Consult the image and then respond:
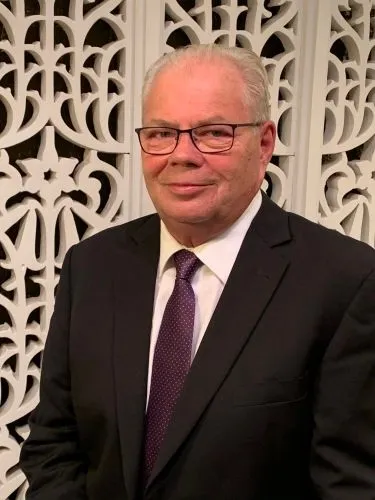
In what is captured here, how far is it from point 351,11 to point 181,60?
802mm

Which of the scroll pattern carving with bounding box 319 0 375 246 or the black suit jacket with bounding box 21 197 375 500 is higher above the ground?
the scroll pattern carving with bounding box 319 0 375 246

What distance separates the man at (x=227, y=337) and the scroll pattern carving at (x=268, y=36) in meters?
0.44

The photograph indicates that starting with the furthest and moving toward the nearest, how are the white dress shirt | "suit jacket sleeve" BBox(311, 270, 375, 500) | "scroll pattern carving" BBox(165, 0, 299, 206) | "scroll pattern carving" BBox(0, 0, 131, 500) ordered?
"scroll pattern carving" BBox(165, 0, 299, 206) < "scroll pattern carving" BBox(0, 0, 131, 500) < the white dress shirt < "suit jacket sleeve" BBox(311, 270, 375, 500)

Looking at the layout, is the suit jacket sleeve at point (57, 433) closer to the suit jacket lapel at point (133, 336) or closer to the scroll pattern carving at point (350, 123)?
the suit jacket lapel at point (133, 336)

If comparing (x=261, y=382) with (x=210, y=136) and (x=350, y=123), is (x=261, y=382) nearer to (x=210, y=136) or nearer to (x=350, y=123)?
(x=210, y=136)

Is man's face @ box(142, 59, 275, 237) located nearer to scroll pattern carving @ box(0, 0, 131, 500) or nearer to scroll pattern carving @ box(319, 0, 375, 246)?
scroll pattern carving @ box(0, 0, 131, 500)

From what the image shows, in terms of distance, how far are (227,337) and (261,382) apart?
0.09 meters

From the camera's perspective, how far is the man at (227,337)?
3.56 feet

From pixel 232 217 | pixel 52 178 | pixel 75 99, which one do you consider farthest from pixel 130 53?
pixel 232 217

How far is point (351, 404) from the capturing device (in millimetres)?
1078

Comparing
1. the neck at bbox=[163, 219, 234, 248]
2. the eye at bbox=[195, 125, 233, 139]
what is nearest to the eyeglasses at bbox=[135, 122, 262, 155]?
the eye at bbox=[195, 125, 233, 139]

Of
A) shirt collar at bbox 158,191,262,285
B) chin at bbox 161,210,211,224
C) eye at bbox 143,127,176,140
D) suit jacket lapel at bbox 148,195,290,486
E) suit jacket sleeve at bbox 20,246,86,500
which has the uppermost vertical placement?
eye at bbox 143,127,176,140

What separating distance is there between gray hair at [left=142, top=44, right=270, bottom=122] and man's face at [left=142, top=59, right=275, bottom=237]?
0.01 m

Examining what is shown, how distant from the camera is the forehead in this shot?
1.08 meters
